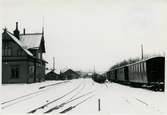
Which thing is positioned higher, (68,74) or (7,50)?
(7,50)

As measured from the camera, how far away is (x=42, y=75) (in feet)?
172

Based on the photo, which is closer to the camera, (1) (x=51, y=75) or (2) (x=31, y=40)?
(2) (x=31, y=40)

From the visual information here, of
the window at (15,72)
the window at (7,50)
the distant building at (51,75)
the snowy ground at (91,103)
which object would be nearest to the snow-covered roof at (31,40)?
the window at (7,50)

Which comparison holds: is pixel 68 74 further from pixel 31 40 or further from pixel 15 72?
pixel 15 72

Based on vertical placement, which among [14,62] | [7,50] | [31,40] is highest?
[31,40]

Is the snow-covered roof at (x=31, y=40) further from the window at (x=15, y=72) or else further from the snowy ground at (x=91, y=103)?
the snowy ground at (x=91, y=103)

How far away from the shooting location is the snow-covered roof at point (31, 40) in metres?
46.8

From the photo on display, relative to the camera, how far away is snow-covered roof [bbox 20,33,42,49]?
46781 millimetres

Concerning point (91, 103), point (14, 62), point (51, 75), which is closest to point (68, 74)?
point (51, 75)

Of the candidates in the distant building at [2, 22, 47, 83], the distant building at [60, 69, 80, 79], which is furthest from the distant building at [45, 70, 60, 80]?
the distant building at [2, 22, 47, 83]

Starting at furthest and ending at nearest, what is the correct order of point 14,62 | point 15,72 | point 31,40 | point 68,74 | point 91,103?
point 68,74 → point 31,40 → point 14,62 → point 15,72 → point 91,103

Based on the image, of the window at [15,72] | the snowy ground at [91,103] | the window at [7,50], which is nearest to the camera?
the snowy ground at [91,103]

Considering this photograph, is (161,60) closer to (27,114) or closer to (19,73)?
(27,114)

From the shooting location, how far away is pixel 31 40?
156 ft
